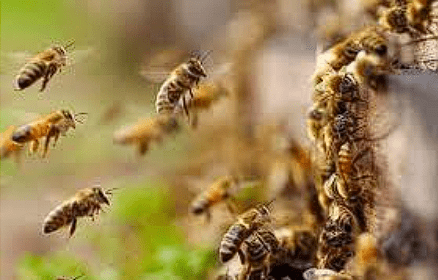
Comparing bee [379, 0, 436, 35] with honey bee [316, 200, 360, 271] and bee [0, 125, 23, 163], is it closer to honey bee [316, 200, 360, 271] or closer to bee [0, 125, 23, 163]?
honey bee [316, 200, 360, 271]

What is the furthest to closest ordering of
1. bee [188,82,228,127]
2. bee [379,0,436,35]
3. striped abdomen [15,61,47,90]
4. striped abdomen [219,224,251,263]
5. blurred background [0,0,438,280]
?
bee [188,82,228,127] → blurred background [0,0,438,280] → striped abdomen [15,61,47,90] → striped abdomen [219,224,251,263] → bee [379,0,436,35]

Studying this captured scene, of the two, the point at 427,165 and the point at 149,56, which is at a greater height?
the point at 149,56

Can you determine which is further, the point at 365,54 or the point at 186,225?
the point at 186,225

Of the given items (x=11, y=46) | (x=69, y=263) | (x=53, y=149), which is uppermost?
(x=11, y=46)

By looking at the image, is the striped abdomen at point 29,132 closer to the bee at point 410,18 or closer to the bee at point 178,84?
the bee at point 178,84

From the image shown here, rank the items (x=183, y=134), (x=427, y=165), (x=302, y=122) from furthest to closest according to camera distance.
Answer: (x=183, y=134) → (x=302, y=122) → (x=427, y=165)

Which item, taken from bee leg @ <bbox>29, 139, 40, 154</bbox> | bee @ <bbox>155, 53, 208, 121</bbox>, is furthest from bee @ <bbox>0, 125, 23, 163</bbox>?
bee @ <bbox>155, 53, 208, 121</bbox>

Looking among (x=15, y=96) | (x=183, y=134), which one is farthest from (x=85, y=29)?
(x=15, y=96)

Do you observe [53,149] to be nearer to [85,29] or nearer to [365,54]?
[85,29]
